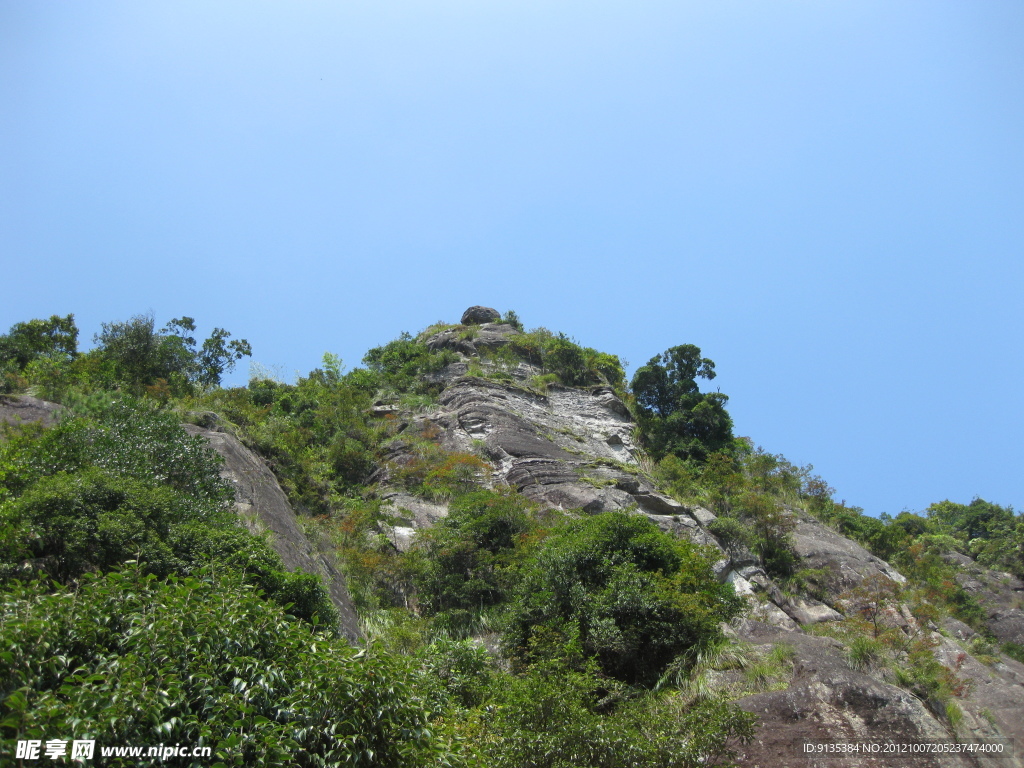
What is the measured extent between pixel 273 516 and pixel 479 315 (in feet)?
109

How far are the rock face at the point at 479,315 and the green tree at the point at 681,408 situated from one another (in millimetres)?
14268

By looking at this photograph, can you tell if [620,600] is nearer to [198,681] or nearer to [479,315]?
[198,681]

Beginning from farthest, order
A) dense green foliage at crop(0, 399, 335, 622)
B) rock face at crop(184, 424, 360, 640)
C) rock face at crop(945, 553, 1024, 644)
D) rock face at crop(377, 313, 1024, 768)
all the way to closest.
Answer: rock face at crop(945, 553, 1024, 644) → rock face at crop(184, 424, 360, 640) → rock face at crop(377, 313, 1024, 768) → dense green foliage at crop(0, 399, 335, 622)

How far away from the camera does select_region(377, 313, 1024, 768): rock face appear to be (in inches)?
409

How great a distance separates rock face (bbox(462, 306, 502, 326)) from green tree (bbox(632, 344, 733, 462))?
14.3m

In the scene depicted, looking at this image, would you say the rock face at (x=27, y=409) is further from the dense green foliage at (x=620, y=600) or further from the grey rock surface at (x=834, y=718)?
the grey rock surface at (x=834, y=718)

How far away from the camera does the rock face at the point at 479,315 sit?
48.4m

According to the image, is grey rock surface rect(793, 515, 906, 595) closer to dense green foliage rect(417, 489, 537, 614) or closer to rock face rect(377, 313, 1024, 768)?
rock face rect(377, 313, 1024, 768)

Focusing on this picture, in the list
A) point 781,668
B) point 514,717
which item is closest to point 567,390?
point 781,668

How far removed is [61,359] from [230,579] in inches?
785

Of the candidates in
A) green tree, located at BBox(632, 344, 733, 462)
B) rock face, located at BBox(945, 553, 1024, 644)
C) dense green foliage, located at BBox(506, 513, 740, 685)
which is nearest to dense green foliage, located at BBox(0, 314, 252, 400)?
dense green foliage, located at BBox(506, 513, 740, 685)

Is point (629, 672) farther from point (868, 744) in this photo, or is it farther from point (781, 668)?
point (868, 744)

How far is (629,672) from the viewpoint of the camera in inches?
516
